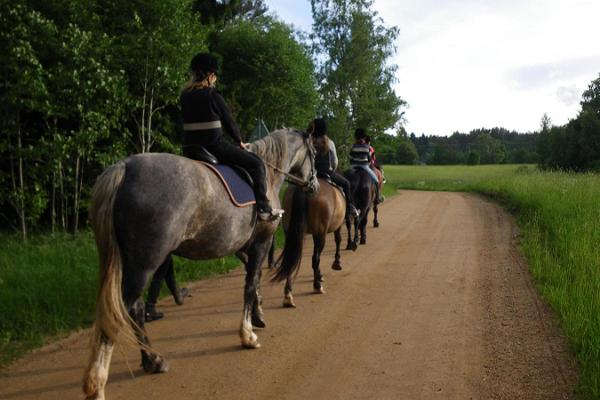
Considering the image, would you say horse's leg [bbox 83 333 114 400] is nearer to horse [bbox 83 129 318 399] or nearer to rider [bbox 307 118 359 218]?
horse [bbox 83 129 318 399]

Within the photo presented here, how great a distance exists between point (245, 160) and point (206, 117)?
2.00 feet

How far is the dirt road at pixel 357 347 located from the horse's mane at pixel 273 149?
2037 millimetres

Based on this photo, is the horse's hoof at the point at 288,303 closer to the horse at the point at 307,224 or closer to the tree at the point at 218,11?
the horse at the point at 307,224

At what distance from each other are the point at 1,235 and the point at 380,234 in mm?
9172

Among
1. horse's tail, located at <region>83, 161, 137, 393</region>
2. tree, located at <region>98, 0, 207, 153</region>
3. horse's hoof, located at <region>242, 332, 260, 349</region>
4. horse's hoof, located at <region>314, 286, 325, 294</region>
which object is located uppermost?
tree, located at <region>98, 0, 207, 153</region>

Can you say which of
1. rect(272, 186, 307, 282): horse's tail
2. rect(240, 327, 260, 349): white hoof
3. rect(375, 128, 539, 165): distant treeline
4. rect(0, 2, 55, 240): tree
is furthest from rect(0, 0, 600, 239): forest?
rect(375, 128, 539, 165): distant treeline

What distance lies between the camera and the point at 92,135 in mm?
9758

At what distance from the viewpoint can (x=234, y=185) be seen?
4926 mm

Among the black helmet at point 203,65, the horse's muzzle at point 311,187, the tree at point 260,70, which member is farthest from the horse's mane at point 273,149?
the tree at point 260,70

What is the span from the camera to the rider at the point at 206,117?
485 cm

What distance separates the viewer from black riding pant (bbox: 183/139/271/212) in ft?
16.4

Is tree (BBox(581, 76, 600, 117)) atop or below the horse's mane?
atop

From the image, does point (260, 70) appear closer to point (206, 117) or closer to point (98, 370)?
point (206, 117)

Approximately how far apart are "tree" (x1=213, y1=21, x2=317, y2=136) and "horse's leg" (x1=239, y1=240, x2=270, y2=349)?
13695mm
